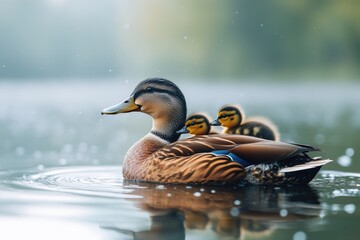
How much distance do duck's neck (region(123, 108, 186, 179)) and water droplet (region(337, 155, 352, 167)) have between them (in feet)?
7.62

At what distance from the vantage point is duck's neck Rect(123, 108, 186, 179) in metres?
8.76

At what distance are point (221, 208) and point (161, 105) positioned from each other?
2.11 m

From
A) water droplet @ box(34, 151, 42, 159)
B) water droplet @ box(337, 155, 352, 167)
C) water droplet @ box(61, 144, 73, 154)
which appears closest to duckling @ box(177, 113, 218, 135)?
water droplet @ box(337, 155, 352, 167)

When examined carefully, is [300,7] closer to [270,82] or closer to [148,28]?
[270,82]

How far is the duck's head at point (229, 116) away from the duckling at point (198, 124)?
0.08m

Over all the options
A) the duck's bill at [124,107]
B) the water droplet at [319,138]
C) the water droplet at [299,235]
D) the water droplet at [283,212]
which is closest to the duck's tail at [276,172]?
the water droplet at [283,212]

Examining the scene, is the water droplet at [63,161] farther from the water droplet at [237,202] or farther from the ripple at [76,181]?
the water droplet at [237,202]

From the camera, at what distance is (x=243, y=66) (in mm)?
65938

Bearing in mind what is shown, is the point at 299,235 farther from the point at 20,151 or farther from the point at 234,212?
the point at 20,151

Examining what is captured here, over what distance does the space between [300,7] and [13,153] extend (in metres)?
52.6

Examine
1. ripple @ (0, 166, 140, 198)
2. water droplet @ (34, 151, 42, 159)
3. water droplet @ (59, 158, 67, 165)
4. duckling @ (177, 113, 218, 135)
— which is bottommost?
water droplet @ (34, 151, 42, 159)

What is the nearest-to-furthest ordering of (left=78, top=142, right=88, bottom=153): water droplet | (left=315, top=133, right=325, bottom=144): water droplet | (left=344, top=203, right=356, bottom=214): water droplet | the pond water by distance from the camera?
the pond water < (left=344, top=203, right=356, bottom=214): water droplet < (left=78, top=142, right=88, bottom=153): water droplet < (left=315, top=133, right=325, bottom=144): water droplet

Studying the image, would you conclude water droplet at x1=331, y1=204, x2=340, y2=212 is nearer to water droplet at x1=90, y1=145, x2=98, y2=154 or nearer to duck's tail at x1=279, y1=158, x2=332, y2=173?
duck's tail at x1=279, y1=158, x2=332, y2=173

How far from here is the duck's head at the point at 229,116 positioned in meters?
8.84
